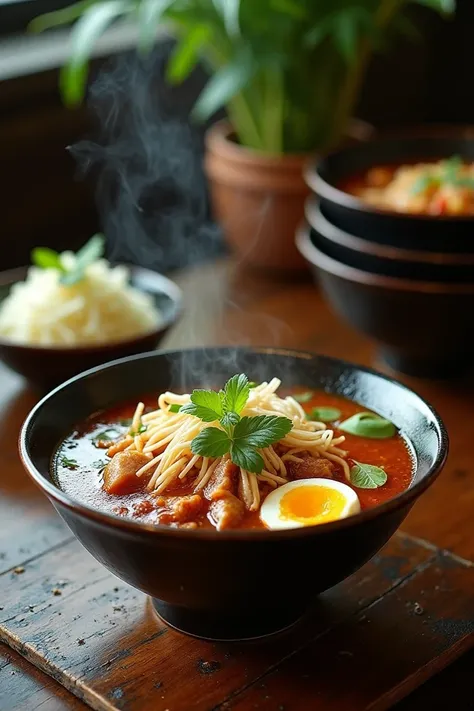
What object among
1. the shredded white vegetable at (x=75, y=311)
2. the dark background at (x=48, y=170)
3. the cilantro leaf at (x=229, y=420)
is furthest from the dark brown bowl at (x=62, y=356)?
the dark background at (x=48, y=170)

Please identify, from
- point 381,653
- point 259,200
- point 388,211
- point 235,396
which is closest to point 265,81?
point 259,200

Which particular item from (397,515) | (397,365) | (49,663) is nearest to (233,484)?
(397,515)

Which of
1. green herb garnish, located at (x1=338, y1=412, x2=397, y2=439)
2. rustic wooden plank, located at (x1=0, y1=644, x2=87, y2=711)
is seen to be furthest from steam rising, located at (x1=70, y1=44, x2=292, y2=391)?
rustic wooden plank, located at (x1=0, y1=644, x2=87, y2=711)

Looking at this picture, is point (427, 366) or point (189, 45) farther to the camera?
point (189, 45)

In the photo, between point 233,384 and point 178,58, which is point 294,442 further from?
point 178,58

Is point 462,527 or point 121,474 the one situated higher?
point 121,474

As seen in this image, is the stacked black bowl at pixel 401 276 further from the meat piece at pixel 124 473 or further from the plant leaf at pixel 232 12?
the meat piece at pixel 124 473

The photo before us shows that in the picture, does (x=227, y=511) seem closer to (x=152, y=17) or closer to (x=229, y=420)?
(x=229, y=420)
